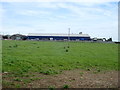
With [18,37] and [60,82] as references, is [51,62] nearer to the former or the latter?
[60,82]

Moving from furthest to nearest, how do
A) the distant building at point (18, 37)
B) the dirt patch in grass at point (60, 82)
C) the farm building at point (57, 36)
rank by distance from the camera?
the farm building at point (57, 36), the distant building at point (18, 37), the dirt patch in grass at point (60, 82)

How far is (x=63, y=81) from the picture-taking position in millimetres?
8914

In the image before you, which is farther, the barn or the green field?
the barn

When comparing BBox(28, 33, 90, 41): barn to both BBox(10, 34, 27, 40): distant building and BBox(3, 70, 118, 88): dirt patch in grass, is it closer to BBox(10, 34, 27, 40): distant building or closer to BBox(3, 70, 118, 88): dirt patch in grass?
BBox(10, 34, 27, 40): distant building

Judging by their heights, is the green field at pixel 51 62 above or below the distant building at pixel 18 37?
below

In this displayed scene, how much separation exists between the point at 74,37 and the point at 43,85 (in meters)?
102

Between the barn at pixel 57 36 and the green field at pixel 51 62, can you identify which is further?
the barn at pixel 57 36

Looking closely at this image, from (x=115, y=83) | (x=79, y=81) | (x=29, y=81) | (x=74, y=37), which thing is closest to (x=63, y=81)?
(x=79, y=81)

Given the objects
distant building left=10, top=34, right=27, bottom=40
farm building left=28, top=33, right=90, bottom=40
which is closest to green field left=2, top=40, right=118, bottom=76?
farm building left=28, top=33, right=90, bottom=40

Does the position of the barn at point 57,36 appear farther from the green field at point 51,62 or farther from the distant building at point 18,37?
the green field at point 51,62

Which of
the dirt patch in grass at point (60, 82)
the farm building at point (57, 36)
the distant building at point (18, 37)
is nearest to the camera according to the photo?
the dirt patch in grass at point (60, 82)

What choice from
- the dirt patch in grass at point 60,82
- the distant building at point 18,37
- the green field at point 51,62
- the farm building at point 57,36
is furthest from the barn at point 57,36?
the dirt patch in grass at point 60,82

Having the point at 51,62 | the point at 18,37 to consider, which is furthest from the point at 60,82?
the point at 18,37

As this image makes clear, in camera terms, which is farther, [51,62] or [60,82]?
[51,62]
